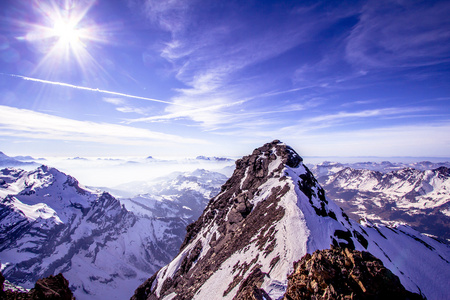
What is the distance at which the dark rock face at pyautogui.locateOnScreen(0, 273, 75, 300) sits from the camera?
1513 centimetres

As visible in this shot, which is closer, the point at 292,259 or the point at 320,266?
the point at 320,266

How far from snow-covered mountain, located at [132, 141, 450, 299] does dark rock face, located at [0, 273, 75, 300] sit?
56.8ft

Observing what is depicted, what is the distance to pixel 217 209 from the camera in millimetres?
73375

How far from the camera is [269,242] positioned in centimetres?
3247

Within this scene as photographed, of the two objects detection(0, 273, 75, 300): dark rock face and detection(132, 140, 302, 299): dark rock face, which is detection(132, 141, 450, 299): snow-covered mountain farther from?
detection(0, 273, 75, 300): dark rock face

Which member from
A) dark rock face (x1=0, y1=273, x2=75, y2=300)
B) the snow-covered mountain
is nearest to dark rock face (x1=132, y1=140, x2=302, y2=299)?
the snow-covered mountain

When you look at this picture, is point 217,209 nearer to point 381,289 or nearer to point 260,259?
point 260,259

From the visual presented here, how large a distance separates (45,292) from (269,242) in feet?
91.9

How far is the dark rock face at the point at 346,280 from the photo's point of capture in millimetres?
12688

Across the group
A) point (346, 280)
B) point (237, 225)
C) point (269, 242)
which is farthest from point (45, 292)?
point (237, 225)

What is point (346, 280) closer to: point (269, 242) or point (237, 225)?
point (269, 242)

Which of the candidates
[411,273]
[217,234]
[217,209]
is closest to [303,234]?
[217,234]

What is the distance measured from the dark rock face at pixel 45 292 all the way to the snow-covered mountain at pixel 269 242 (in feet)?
56.8

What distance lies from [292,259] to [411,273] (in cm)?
6430
